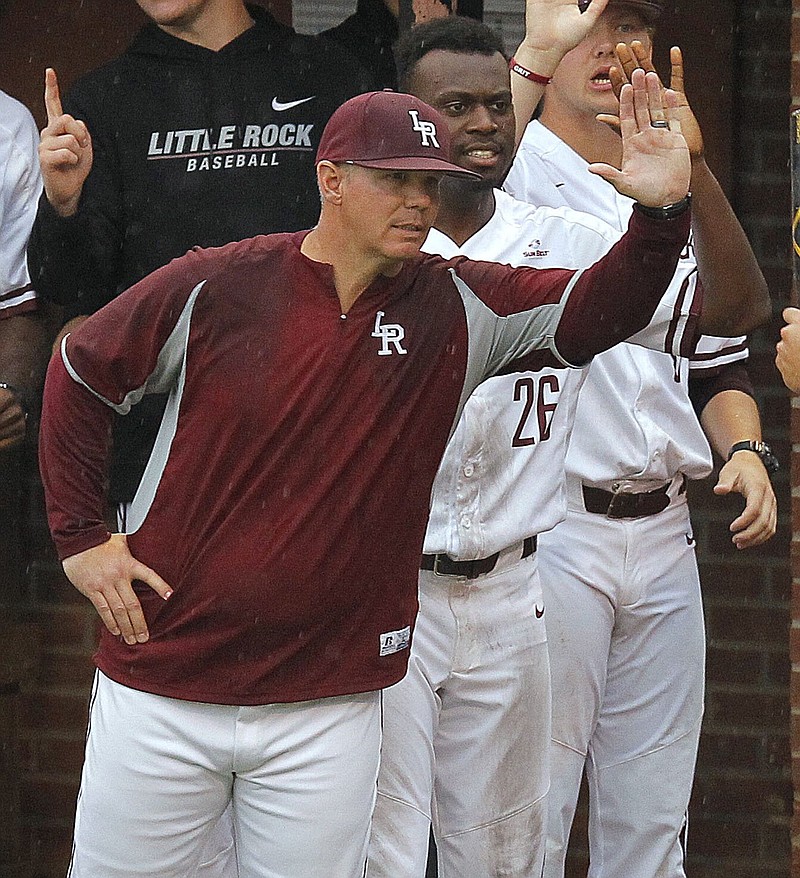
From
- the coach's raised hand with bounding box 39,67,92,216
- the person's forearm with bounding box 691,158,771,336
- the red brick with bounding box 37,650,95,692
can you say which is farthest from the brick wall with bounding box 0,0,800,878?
the coach's raised hand with bounding box 39,67,92,216

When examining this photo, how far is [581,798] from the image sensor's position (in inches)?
200

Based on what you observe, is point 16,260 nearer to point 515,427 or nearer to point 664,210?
point 515,427

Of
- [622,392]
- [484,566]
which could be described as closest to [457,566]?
[484,566]

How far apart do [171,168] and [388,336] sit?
0.95 m

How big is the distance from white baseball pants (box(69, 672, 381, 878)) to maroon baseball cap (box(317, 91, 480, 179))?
0.95 meters

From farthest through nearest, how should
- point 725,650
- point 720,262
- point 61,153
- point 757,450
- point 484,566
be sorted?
point 725,650 < point 757,450 < point 720,262 < point 484,566 < point 61,153

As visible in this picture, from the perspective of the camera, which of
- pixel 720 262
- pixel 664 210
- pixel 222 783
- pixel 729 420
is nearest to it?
pixel 664 210

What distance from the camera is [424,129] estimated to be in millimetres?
2910

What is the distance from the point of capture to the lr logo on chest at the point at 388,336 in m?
2.95

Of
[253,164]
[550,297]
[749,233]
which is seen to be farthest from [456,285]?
[749,233]

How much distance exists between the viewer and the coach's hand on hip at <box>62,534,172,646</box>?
115 inches

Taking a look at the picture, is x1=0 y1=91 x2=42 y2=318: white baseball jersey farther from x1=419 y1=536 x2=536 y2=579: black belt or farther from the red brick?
the red brick

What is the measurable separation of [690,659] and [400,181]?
1.59 meters

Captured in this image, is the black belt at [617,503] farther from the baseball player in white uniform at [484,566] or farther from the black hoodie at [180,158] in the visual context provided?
the black hoodie at [180,158]
